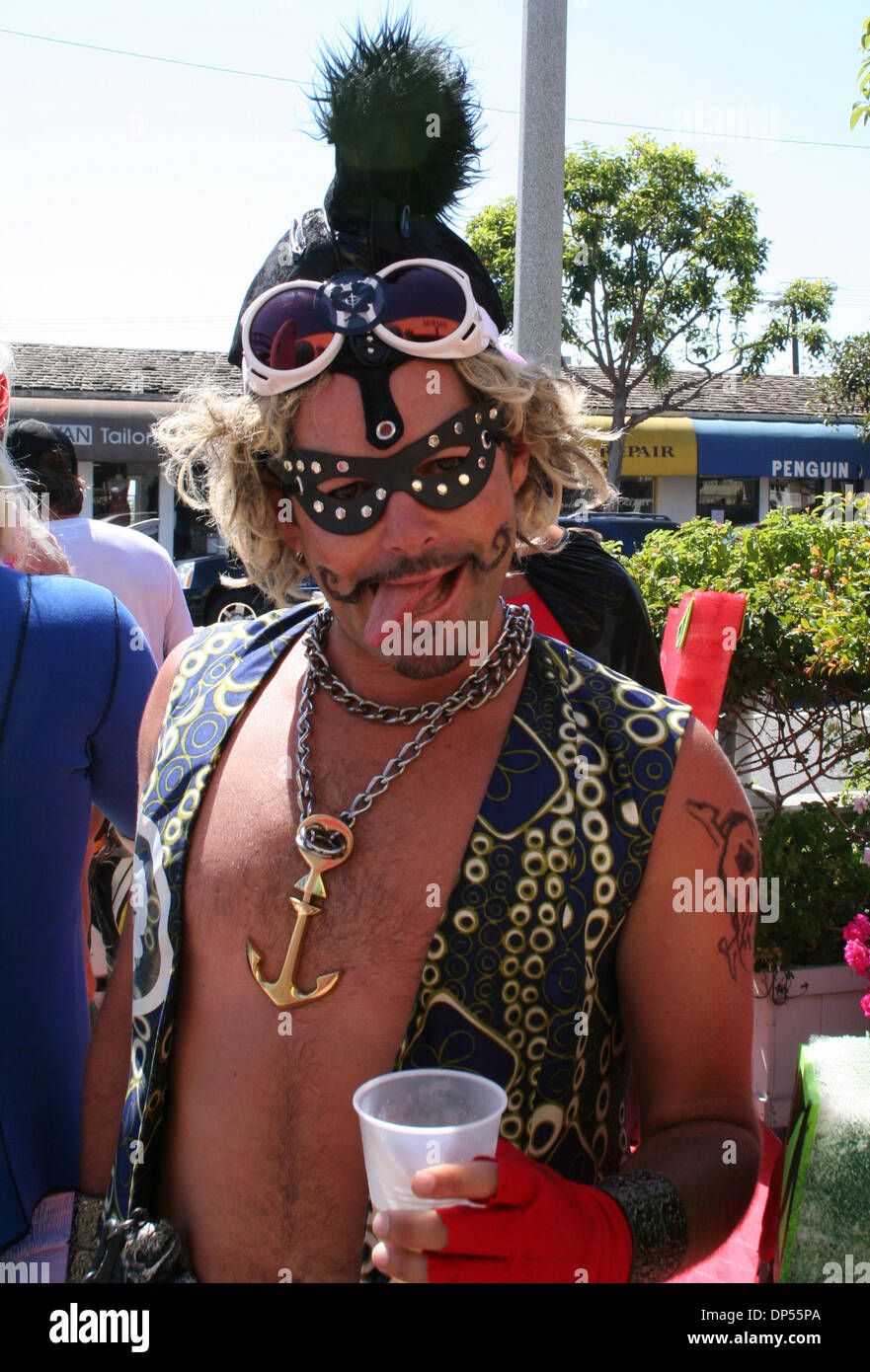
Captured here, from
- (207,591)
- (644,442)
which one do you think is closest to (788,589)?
(207,591)

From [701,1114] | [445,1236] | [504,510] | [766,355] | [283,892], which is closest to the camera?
[445,1236]

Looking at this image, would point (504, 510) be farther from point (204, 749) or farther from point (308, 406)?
point (204, 749)

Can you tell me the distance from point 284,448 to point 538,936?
90 cm

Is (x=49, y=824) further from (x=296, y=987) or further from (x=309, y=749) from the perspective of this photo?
(x=296, y=987)

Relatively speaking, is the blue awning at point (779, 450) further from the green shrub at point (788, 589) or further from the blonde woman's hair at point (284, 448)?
the blonde woman's hair at point (284, 448)

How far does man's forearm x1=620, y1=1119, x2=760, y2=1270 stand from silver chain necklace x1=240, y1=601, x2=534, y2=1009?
487mm

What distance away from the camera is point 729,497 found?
92.3 feet

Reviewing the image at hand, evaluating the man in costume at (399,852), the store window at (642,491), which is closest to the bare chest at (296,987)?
the man in costume at (399,852)

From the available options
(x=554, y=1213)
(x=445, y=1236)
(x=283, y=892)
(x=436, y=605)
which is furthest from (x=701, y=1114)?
(x=436, y=605)

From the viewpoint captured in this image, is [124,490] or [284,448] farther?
[124,490]

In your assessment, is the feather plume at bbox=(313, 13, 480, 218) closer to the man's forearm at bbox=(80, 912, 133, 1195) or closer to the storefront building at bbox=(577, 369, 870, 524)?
the man's forearm at bbox=(80, 912, 133, 1195)

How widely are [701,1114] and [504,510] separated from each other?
939mm
